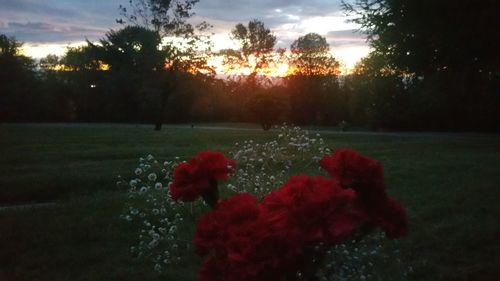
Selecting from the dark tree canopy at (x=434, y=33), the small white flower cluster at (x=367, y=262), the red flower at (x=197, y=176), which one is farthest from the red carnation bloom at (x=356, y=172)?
the dark tree canopy at (x=434, y=33)

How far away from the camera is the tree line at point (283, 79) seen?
1557 cm

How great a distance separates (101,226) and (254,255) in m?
5.57

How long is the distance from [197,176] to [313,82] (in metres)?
41.2

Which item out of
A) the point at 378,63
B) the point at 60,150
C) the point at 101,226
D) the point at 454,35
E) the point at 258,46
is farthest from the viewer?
the point at 258,46

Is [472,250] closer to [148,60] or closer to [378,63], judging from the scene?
[378,63]

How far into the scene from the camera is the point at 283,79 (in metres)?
45.6

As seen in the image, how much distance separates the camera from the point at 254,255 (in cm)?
188

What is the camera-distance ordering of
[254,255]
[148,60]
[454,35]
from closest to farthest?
[254,255] < [454,35] < [148,60]

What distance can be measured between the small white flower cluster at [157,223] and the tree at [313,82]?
34.7m

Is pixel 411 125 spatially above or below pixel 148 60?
below

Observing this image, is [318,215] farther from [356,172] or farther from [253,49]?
[253,49]

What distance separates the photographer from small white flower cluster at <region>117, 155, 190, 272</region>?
559 centimetres

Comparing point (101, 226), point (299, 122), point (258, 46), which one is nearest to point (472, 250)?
point (101, 226)

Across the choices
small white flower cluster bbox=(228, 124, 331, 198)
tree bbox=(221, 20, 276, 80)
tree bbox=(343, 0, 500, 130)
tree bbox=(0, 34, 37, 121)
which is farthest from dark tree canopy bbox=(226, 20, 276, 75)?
small white flower cluster bbox=(228, 124, 331, 198)
